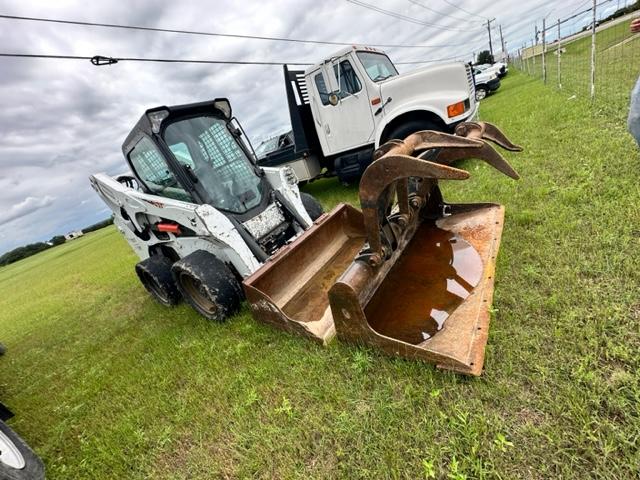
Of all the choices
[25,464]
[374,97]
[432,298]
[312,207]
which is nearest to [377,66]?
[374,97]

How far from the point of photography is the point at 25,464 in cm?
223

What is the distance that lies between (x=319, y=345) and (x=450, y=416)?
1.16m

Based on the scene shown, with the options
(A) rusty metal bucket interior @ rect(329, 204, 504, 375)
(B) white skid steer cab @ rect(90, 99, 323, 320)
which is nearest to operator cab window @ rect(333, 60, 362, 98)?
(B) white skid steer cab @ rect(90, 99, 323, 320)

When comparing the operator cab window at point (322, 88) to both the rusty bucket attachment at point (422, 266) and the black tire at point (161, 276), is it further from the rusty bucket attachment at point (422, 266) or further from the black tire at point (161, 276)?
the black tire at point (161, 276)

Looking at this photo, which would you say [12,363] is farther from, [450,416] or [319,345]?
[450,416]

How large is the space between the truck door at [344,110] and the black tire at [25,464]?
6675mm

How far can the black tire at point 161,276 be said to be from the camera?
477cm

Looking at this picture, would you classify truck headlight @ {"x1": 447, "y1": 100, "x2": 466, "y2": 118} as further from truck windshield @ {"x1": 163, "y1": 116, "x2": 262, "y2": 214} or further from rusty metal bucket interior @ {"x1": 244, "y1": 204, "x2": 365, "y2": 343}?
truck windshield @ {"x1": 163, "y1": 116, "x2": 262, "y2": 214}

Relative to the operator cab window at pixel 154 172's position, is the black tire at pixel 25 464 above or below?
below

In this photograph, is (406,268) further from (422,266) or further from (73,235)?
(73,235)

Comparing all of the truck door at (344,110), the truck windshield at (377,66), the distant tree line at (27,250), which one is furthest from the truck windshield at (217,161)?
the distant tree line at (27,250)

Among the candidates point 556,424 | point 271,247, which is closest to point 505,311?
point 556,424

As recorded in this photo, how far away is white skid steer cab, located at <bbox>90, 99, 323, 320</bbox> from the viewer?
3.69 meters

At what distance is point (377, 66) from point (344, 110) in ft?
3.76
